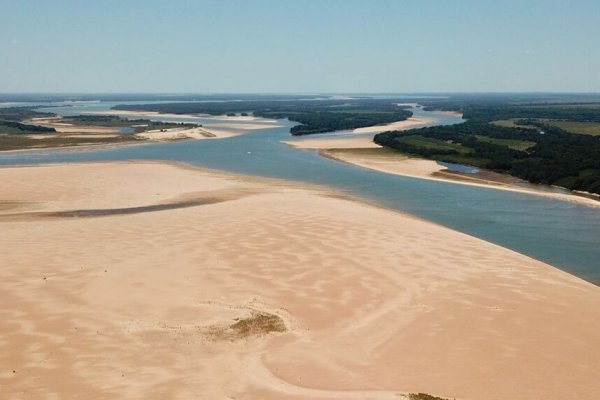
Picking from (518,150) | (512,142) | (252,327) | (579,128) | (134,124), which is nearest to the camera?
(252,327)

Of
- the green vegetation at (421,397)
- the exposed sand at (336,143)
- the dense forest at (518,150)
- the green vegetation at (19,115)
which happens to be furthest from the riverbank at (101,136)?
the green vegetation at (421,397)

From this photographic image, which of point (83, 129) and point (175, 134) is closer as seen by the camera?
point (175, 134)

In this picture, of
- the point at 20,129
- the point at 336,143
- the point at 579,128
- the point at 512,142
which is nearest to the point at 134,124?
the point at 20,129

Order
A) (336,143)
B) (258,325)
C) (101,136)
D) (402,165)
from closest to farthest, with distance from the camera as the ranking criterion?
(258,325) < (402,165) < (336,143) < (101,136)

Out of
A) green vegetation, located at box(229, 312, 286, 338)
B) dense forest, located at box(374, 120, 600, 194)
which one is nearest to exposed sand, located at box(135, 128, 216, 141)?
dense forest, located at box(374, 120, 600, 194)

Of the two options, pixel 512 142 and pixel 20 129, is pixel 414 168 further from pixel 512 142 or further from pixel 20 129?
pixel 20 129

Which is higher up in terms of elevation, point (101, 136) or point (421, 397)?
point (101, 136)

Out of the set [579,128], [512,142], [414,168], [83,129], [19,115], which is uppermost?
[19,115]

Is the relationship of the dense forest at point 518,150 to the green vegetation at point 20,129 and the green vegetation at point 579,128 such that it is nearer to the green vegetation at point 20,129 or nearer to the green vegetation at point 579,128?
the green vegetation at point 579,128
